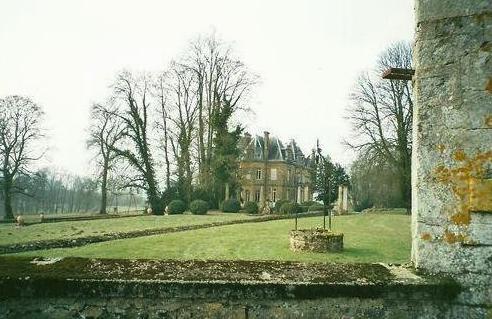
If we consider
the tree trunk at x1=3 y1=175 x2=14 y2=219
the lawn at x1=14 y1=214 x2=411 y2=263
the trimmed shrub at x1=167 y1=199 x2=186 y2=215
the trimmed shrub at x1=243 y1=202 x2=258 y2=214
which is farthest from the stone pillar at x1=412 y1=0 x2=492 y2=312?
the tree trunk at x1=3 y1=175 x2=14 y2=219

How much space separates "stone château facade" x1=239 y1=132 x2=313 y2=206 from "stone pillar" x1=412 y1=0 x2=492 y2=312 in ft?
190

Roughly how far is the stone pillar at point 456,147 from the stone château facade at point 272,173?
57.9m

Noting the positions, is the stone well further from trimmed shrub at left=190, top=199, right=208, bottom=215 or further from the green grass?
trimmed shrub at left=190, top=199, right=208, bottom=215

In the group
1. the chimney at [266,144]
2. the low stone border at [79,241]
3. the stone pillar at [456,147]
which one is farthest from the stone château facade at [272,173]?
the stone pillar at [456,147]

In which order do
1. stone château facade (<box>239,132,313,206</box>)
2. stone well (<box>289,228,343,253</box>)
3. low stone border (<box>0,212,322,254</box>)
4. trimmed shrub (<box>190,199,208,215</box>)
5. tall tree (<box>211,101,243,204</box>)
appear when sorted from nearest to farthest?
stone well (<box>289,228,343,253</box>)
low stone border (<box>0,212,322,254</box>)
trimmed shrub (<box>190,199,208,215</box>)
tall tree (<box>211,101,243,204</box>)
stone château facade (<box>239,132,313,206</box>)

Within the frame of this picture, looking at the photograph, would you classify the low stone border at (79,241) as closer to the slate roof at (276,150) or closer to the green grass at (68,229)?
the green grass at (68,229)

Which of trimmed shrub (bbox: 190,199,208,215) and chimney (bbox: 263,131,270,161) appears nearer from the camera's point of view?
trimmed shrub (bbox: 190,199,208,215)

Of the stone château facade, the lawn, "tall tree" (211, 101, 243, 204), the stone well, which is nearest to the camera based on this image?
the lawn

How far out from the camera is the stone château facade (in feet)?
207

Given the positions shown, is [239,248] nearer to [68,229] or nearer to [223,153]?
[68,229]

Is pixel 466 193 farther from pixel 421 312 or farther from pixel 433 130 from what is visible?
pixel 421 312

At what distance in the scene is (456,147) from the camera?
2.66 meters

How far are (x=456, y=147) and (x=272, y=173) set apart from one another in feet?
204

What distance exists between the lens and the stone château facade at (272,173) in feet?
207
